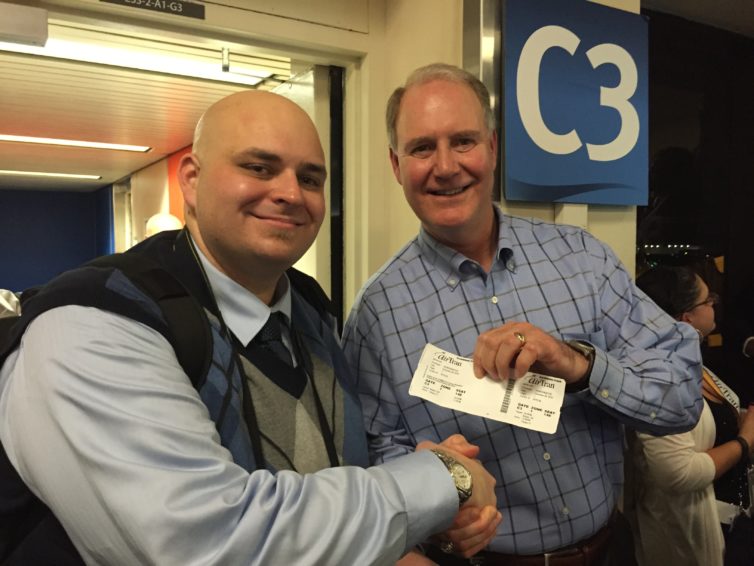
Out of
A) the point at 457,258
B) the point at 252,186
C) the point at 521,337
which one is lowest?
the point at 521,337

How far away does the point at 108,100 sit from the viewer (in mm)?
4598

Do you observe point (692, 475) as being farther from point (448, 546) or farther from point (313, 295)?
point (313, 295)

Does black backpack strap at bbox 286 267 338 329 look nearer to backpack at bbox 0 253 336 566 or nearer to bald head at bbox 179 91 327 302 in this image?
bald head at bbox 179 91 327 302

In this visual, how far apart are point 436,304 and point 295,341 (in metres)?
0.43

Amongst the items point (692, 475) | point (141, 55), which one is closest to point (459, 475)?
point (692, 475)

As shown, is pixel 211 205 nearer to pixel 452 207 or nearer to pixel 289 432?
pixel 289 432

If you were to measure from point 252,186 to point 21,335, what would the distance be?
0.47 meters

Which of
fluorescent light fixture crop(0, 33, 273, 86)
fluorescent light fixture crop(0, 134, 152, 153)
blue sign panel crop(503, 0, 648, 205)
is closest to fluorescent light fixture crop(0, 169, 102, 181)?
fluorescent light fixture crop(0, 134, 152, 153)

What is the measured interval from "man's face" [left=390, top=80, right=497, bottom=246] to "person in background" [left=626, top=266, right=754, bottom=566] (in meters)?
1.25

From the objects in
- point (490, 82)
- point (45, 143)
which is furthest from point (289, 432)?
point (45, 143)

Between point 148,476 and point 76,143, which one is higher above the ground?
point 76,143

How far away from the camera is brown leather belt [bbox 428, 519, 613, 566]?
1.38 meters

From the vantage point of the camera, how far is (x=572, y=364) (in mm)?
1268

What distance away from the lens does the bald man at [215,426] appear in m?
0.74
